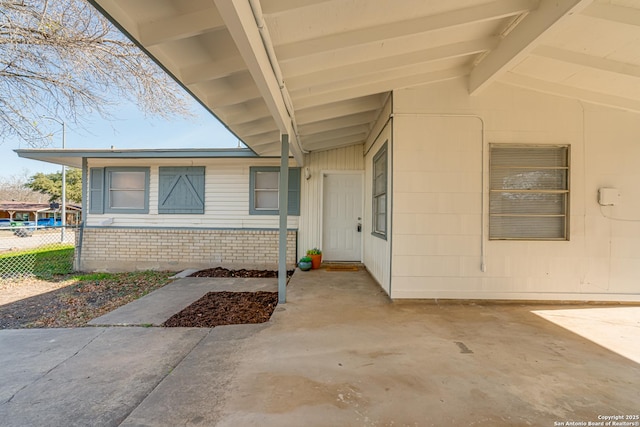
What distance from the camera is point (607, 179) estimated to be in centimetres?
404

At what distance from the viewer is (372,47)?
300 cm

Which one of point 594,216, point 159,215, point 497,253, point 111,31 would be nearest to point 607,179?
point 594,216

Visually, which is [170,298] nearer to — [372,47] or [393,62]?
[372,47]

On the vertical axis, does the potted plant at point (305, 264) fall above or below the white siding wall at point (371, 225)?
below

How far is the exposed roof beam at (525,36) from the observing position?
238 centimetres

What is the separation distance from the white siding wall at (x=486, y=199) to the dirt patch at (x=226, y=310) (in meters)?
1.88

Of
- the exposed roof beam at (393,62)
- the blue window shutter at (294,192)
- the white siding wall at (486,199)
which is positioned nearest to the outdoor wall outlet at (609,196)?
the white siding wall at (486,199)

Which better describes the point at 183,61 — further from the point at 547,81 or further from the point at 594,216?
the point at 594,216

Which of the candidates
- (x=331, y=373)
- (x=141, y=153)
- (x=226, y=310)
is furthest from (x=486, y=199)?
(x=141, y=153)

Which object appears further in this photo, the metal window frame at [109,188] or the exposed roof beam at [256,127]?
the metal window frame at [109,188]

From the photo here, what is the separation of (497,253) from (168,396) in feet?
13.6

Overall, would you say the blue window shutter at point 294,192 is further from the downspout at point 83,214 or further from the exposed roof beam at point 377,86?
the downspout at point 83,214

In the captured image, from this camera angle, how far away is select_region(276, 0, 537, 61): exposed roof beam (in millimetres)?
2637

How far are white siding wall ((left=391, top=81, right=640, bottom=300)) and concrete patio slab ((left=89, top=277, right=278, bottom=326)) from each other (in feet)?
8.72
